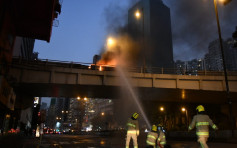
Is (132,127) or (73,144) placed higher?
(132,127)

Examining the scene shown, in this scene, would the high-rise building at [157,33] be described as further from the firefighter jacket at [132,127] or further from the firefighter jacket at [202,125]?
the firefighter jacket at [202,125]

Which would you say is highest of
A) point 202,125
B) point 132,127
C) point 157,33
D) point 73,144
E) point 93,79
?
point 157,33

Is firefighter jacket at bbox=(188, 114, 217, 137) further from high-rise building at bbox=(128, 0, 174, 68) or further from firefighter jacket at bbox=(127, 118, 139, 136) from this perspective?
high-rise building at bbox=(128, 0, 174, 68)

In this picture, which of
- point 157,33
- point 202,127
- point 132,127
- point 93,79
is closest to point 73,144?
point 132,127

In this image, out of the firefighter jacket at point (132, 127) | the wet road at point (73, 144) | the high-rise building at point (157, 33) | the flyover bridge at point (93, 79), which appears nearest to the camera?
the firefighter jacket at point (132, 127)

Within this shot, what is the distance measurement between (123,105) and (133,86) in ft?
278

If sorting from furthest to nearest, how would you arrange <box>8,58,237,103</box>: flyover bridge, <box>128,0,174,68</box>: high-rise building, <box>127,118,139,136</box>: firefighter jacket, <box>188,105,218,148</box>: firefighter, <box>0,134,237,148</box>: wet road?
<box>128,0,174,68</box>: high-rise building → <box>8,58,237,103</box>: flyover bridge → <box>0,134,237,148</box>: wet road → <box>127,118,139,136</box>: firefighter jacket → <box>188,105,218,148</box>: firefighter

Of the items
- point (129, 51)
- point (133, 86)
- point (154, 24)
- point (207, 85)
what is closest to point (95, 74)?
point (133, 86)

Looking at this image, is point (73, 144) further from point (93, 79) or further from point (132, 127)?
point (93, 79)

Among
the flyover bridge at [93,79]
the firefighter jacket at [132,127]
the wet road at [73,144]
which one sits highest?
the flyover bridge at [93,79]

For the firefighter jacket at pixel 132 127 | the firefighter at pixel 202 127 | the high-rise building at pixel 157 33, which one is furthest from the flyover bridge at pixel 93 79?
the high-rise building at pixel 157 33

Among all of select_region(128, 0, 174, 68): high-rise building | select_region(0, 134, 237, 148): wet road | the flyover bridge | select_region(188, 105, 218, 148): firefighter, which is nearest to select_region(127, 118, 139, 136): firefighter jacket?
select_region(188, 105, 218, 148): firefighter

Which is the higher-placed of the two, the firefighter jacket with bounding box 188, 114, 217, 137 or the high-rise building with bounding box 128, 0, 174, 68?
the high-rise building with bounding box 128, 0, 174, 68

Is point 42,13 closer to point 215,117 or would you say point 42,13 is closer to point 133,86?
point 133,86
